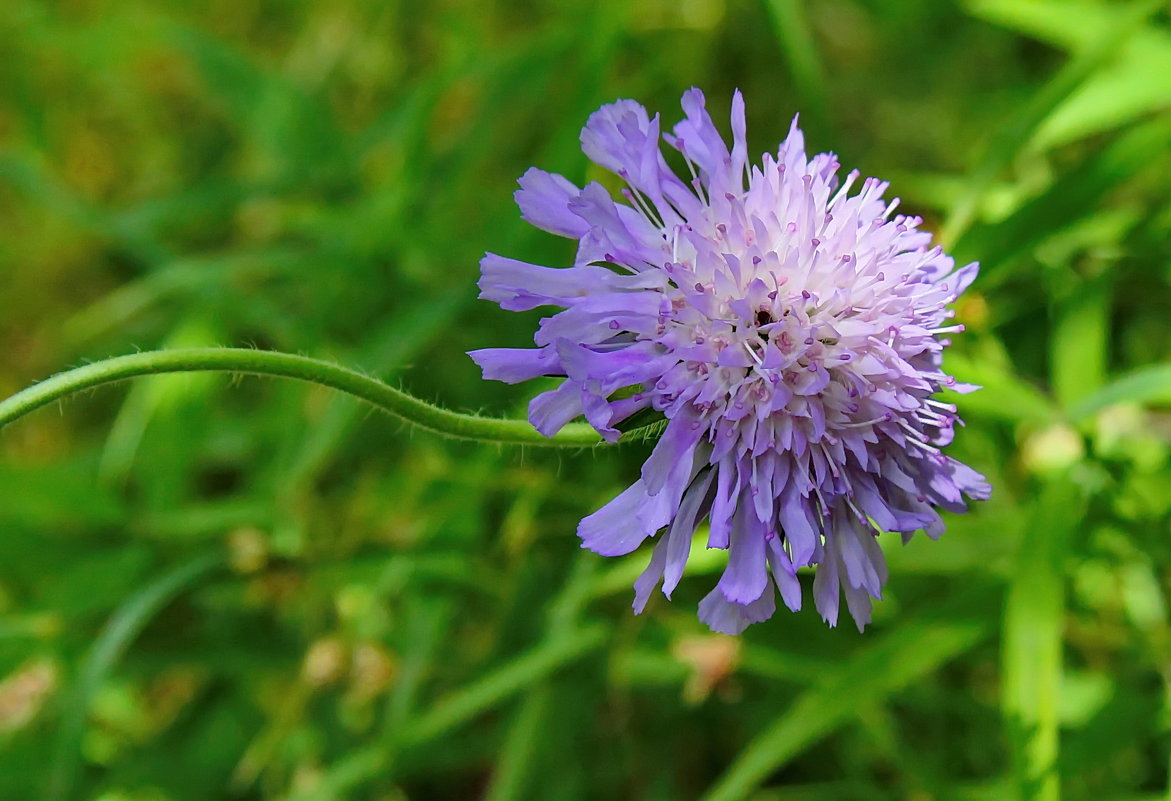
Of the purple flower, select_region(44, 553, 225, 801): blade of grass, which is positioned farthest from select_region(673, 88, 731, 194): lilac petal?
select_region(44, 553, 225, 801): blade of grass

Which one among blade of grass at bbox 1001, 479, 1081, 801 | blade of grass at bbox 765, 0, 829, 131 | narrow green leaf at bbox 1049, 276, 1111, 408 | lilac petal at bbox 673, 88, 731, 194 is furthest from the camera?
blade of grass at bbox 765, 0, 829, 131

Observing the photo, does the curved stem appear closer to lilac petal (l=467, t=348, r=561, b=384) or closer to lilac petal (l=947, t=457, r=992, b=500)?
lilac petal (l=467, t=348, r=561, b=384)

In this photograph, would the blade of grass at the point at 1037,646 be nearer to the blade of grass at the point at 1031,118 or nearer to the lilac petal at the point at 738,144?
the blade of grass at the point at 1031,118

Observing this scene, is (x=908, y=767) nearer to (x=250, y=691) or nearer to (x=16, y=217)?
(x=250, y=691)

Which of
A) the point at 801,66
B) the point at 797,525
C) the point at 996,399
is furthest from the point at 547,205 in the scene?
the point at 801,66

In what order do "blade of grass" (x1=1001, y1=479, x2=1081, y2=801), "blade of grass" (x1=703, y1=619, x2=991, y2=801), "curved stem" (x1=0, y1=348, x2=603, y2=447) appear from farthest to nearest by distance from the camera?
"blade of grass" (x1=703, y1=619, x2=991, y2=801), "blade of grass" (x1=1001, y1=479, x2=1081, y2=801), "curved stem" (x1=0, y1=348, x2=603, y2=447)

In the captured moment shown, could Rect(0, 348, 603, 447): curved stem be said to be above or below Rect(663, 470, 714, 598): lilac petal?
above

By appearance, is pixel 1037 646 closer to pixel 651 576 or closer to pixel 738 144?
pixel 651 576

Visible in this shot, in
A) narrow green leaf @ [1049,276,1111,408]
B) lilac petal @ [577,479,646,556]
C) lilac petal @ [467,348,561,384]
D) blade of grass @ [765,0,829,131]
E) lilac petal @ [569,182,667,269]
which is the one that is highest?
blade of grass @ [765,0,829,131]
